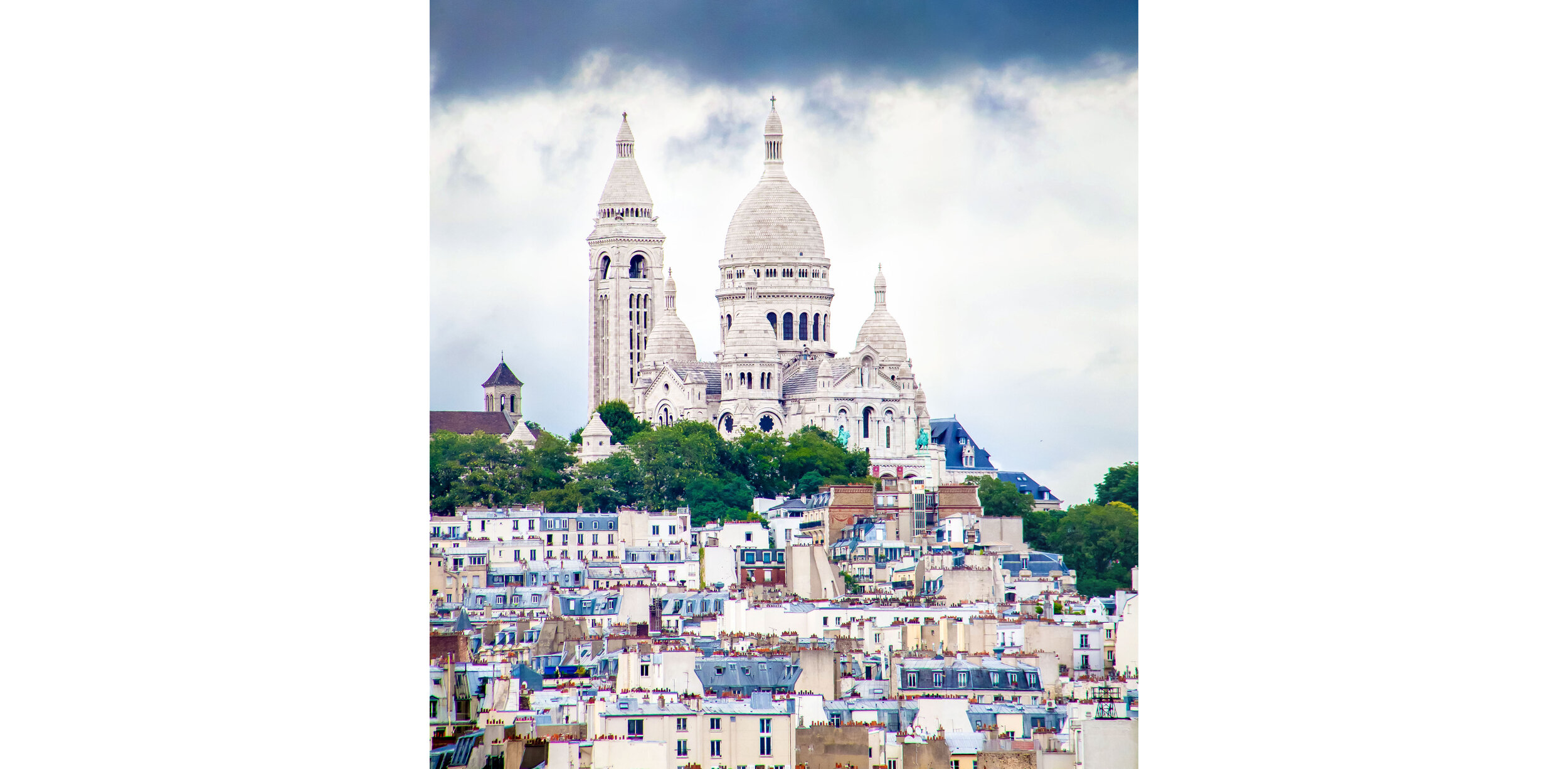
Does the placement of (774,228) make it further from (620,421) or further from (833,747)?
(833,747)

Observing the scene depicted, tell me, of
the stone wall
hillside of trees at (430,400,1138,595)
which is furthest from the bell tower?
the stone wall

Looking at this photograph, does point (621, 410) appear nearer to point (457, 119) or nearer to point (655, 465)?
point (655, 465)

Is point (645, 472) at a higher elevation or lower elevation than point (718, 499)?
higher

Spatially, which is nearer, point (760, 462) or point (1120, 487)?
point (1120, 487)

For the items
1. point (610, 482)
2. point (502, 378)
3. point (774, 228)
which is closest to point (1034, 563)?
point (502, 378)

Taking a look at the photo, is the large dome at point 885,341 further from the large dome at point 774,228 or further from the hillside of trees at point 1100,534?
the hillside of trees at point 1100,534

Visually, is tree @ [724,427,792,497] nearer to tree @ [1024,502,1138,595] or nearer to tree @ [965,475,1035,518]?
tree @ [965,475,1035,518]

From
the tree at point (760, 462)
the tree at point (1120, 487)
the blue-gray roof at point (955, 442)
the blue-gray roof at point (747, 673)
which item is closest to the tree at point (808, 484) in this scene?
the tree at point (760, 462)
